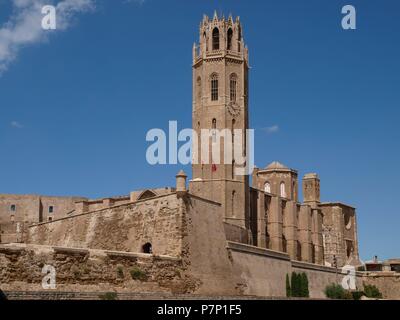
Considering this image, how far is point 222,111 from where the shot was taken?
168 ft

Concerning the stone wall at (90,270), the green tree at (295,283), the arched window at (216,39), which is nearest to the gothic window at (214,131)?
the arched window at (216,39)

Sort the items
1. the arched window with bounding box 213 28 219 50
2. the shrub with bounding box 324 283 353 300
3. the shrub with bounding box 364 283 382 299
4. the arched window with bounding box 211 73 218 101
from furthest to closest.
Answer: the arched window with bounding box 213 28 219 50
the arched window with bounding box 211 73 218 101
the shrub with bounding box 364 283 382 299
the shrub with bounding box 324 283 353 300

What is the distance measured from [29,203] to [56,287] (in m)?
45.3

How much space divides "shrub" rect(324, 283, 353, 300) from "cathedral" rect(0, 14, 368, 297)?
0.69 m

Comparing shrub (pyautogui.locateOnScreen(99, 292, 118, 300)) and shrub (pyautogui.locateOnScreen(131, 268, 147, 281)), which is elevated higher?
shrub (pyautogui.locateOnScreen(131, 268, 147, 281))

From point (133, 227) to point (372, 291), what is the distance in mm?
23149

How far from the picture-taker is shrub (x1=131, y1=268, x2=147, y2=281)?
81.0ft

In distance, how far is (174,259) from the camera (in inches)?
1046

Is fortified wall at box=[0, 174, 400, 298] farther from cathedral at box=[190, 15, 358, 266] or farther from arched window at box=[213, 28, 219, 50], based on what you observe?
arched window at box=[213, 28, 219, 50]

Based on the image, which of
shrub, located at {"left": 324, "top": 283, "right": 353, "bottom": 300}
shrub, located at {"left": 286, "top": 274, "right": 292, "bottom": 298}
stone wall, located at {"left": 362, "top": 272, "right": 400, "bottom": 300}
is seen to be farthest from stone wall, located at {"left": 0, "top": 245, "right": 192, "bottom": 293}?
stone wall, located at {"left": 362, "top": 272, "right": 400, "bottom": 300}

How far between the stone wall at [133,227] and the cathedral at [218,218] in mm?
43
